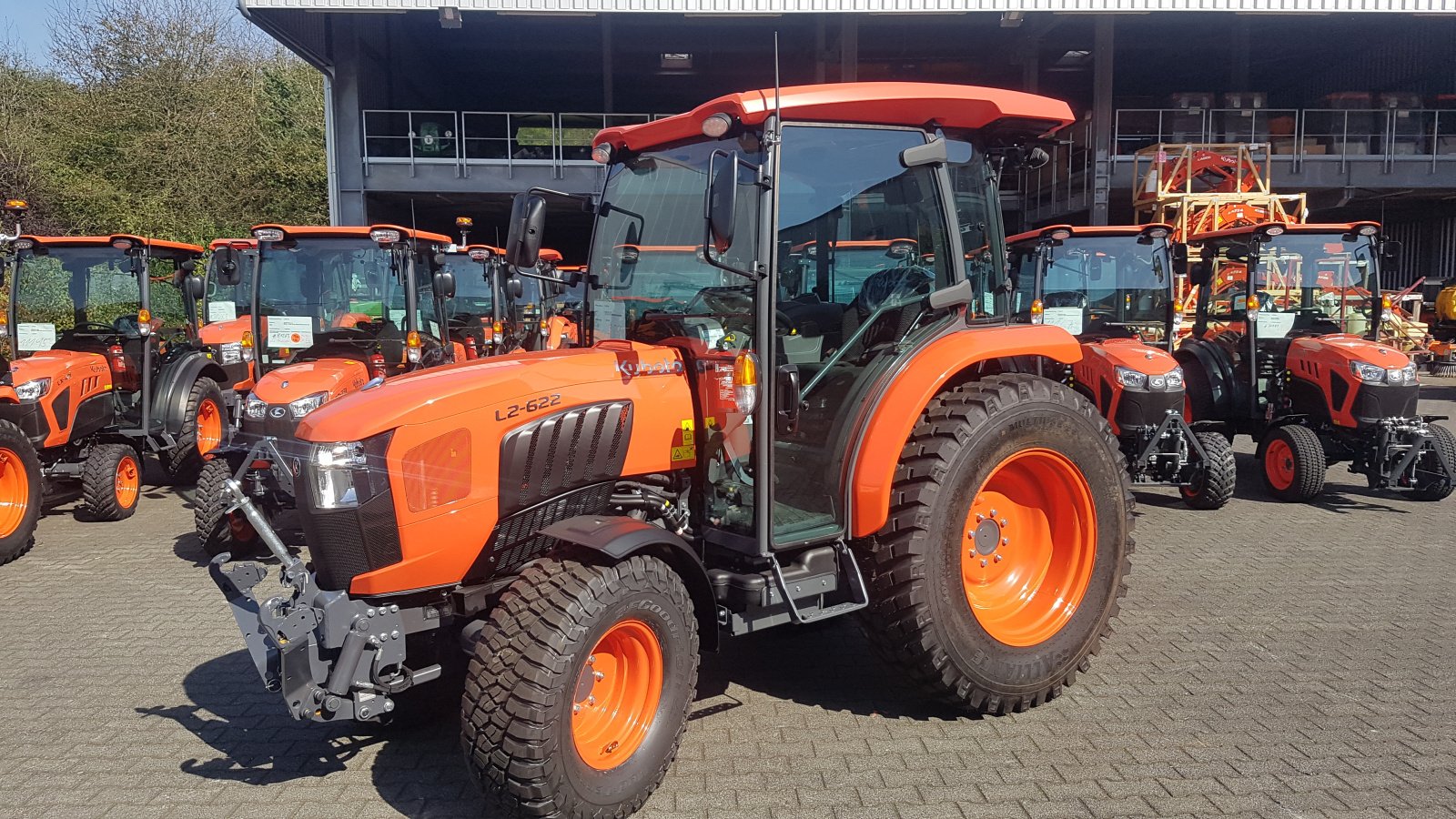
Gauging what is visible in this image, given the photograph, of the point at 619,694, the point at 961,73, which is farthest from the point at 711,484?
the point at 961,73

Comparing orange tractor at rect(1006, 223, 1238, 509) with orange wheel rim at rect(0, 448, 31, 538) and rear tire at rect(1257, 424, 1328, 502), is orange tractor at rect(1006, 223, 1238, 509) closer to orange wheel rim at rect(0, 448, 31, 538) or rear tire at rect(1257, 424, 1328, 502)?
rear tire at rect(1257, 424, 1328, 502)

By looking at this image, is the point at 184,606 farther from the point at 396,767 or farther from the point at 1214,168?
the point at 1214,168

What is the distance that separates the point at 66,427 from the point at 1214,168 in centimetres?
1625

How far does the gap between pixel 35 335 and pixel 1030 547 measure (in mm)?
7951

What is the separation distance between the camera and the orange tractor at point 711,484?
2934mm

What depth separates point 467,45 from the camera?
2317cm

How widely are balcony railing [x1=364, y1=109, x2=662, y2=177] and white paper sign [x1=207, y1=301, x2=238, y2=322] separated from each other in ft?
28.4

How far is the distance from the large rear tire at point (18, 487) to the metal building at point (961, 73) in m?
8.44

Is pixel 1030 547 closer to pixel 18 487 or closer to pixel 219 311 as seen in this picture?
pixel 18 487

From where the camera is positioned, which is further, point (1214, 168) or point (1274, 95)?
point (1274, 95)

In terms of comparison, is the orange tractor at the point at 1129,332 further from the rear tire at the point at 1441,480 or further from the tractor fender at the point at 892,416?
the tractor fender at the point at 892,416

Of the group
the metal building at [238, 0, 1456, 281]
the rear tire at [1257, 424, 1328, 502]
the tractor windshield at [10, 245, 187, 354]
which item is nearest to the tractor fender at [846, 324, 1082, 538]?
the rear tire at [1257, 424, 1328, 502]

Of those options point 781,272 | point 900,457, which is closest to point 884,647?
point 900,457

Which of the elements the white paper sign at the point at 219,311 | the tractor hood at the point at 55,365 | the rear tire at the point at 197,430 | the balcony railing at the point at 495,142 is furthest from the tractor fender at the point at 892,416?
the balcony railing at the point at 495,142
